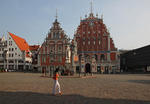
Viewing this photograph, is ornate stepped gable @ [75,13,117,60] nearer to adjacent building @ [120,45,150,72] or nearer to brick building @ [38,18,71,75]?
brick building @ [38,18,71,75]

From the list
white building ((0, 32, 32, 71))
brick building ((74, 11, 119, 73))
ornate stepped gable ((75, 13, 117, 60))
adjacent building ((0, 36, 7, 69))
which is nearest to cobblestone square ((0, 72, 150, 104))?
brick building ((74, 11, 119, 73))

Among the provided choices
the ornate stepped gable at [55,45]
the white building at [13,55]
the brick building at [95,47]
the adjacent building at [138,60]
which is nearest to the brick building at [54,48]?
the ornate stepped gable at [55,45]

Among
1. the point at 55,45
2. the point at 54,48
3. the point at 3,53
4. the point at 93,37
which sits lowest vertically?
the point at 3,53

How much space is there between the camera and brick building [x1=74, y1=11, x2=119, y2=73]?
167ft

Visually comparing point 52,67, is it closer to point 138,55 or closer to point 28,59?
point 28,59

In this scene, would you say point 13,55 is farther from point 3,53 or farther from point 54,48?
point 54,48

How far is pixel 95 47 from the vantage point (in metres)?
53.0

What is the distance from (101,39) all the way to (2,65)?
39967 mm

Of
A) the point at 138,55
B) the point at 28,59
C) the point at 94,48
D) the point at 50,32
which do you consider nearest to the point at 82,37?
the point at 94,48

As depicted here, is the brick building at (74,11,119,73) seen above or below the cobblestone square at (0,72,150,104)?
above

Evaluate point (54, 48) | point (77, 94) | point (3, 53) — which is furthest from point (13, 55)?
point (77, 94)

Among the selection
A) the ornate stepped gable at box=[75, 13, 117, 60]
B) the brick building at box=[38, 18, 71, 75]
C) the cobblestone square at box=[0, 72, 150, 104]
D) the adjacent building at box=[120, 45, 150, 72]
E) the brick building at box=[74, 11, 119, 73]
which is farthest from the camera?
the brick building at box=[38, 18, 71, 75]

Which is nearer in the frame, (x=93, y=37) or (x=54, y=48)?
(x=93, y=37)

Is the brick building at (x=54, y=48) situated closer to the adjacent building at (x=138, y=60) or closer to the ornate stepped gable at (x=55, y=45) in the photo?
the ornate stepped gable at (x=55, y=45)
